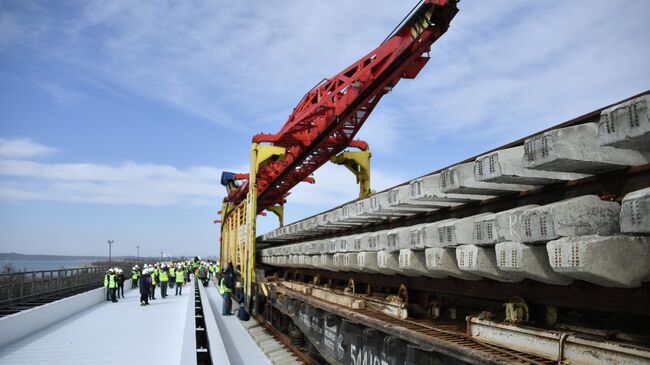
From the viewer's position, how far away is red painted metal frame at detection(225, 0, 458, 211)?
8961mm

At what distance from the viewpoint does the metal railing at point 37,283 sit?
49.0ft

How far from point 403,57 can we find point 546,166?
23.8 feet

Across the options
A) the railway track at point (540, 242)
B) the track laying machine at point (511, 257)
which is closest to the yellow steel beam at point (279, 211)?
the track laying machine at point (511, 257)

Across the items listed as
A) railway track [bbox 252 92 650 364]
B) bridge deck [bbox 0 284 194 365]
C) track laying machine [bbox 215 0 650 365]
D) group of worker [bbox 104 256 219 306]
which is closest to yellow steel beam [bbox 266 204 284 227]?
group of worker [bbox 104 256 219 306]

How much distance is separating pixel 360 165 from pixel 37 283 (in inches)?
466

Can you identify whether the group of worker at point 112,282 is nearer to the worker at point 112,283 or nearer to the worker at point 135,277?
the worker at point 112,283

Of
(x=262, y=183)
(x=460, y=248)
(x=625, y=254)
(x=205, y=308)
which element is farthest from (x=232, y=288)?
(x=625, y=254)

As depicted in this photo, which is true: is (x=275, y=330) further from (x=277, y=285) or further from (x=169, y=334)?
(x=169, y=334)

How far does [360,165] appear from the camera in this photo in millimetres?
16250

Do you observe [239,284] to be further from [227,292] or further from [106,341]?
[106,341]

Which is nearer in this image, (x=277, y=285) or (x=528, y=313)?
(x=528, y=313)

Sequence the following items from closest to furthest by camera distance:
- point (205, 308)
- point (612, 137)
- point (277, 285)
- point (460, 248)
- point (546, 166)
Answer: point (612, 137) → point (546, 166) → point (460, 248) → point (277, 285) → point (205, 308)

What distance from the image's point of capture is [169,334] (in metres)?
11.8

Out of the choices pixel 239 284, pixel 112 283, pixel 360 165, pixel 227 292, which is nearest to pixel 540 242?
pixel 360 165
